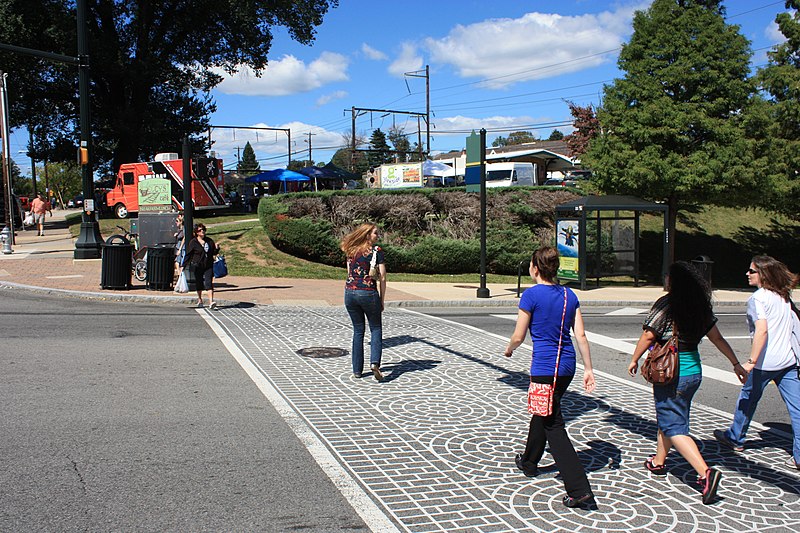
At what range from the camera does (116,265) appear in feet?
51.2

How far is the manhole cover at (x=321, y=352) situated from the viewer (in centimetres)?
934

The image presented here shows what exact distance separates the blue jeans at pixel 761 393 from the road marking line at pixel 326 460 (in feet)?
10.5

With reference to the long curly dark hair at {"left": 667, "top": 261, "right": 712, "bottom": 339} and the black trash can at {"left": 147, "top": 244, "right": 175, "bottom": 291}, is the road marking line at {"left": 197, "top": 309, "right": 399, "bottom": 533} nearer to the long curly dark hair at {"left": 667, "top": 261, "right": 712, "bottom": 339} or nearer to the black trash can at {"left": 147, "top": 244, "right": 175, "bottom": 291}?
the long curly dark hair at {"left": 667, "top": 261, "right": 712, "bottom": 339}

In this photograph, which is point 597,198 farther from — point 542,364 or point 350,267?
point 542,364

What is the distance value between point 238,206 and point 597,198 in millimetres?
30476

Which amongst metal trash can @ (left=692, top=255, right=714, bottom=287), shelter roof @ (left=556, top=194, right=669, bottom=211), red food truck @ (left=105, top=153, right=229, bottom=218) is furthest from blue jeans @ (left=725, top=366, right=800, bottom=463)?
red food truck @ (left=105, top=153, right=229, bottom=218)

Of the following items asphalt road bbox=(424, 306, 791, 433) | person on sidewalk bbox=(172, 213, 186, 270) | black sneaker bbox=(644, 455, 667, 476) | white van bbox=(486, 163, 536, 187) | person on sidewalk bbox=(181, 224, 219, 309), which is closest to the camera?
black sneaker bbox=(644, 455, 667, 476)

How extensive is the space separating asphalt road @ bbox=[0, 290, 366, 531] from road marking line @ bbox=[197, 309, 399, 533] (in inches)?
2.8

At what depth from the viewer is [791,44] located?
75.5ft

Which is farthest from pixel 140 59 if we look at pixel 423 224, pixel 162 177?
pixel 423 224

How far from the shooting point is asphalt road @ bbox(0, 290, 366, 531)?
4238mm

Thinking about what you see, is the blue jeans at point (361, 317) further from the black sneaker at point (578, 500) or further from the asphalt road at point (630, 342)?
the black sneaker at point (578, 500)

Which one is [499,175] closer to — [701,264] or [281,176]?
[281,176]

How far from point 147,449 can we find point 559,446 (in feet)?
10.2
